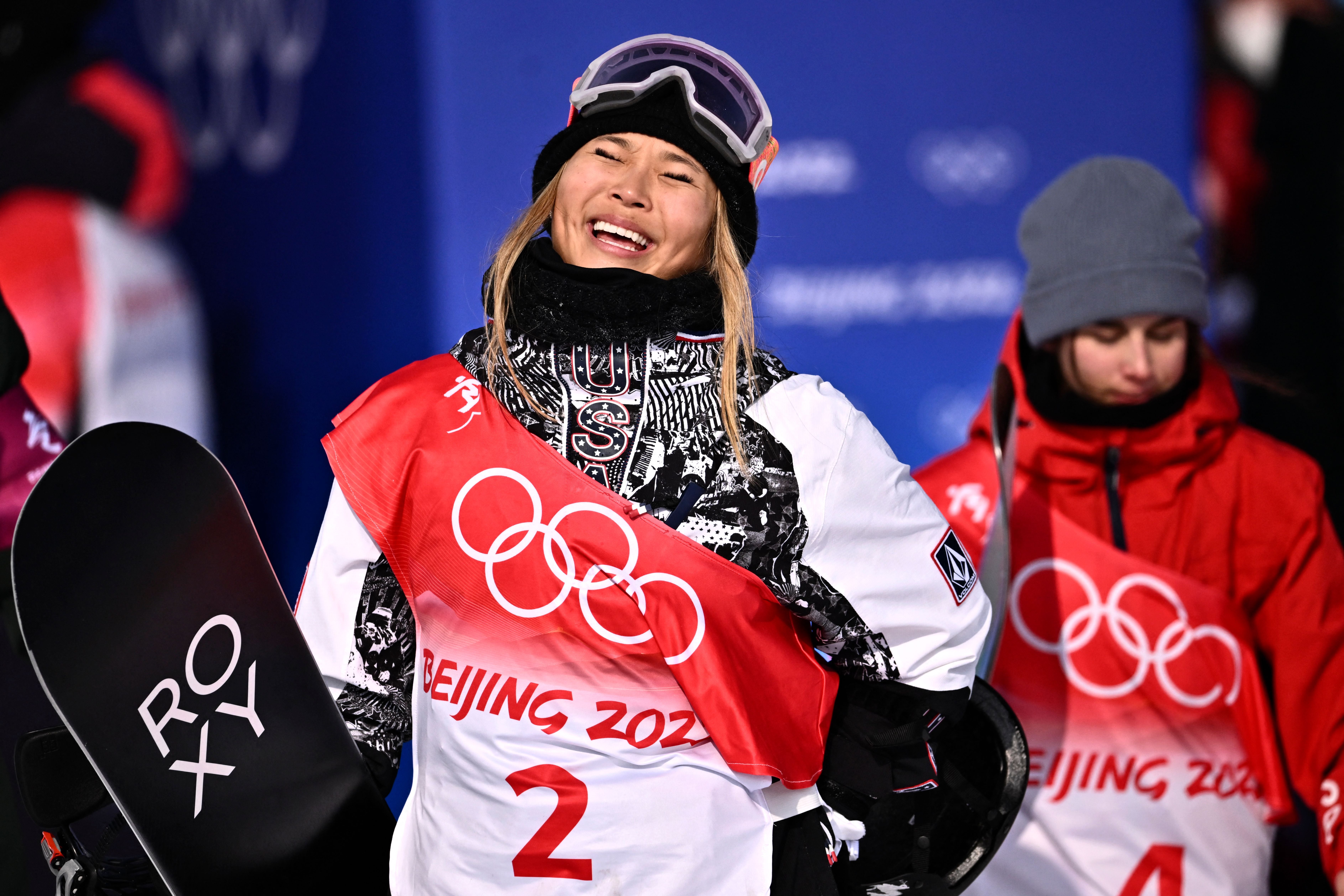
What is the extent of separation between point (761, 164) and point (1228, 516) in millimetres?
1111

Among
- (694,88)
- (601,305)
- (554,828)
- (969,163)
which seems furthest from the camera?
(969,163)

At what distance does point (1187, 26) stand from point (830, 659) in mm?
2178

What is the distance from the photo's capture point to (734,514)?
145 centimetres

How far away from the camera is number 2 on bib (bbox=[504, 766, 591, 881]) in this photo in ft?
4.51

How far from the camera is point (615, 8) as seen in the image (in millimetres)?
3029

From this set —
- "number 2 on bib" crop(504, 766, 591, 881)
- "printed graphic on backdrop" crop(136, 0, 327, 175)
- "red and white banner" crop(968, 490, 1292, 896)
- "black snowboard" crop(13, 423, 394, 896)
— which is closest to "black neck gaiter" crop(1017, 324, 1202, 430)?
"red and white banner" crop(968, 490, 1292, 896)

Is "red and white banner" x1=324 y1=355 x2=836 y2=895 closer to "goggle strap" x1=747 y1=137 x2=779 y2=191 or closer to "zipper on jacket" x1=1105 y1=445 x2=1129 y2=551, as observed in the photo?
"goggle strap" x1=747 y1=137 x2=779 y2=191

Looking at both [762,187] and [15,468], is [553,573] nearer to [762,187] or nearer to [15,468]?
[15,468]

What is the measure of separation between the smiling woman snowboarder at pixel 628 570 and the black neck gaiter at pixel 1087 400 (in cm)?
73

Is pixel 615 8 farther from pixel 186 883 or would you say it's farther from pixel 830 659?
pixel 186 883

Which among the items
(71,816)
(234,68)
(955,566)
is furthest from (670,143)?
(234,68)

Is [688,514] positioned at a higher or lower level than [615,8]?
lower

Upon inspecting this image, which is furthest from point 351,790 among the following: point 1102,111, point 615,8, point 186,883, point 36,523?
point 1102,111

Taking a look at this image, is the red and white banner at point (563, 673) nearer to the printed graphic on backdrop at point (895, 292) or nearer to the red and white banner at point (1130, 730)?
the red and white banner at point (1130, 730)
